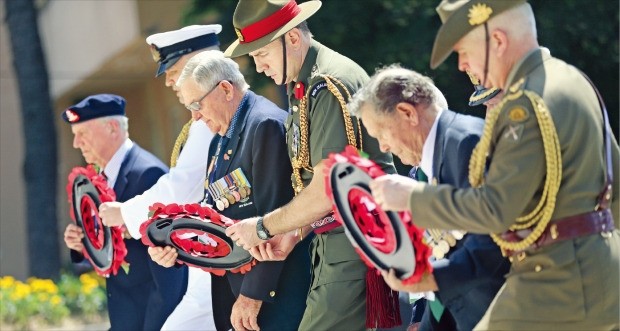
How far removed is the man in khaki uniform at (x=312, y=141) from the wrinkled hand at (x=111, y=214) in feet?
4.07

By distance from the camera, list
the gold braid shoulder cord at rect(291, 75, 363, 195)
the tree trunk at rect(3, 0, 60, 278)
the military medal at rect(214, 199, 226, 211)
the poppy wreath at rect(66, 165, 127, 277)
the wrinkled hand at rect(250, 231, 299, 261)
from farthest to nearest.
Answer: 1. the tree trunk at rect(3, 0, 60, 278)
2. the poppy wreath at rect(66, 165, 127, 277)
3. the military medal at rect(214, 199, 226, 211)
4. the wrinkled hand at rect(250, 231, 299, 261)
5. the gold braid shoulder cord at rect(291, 75, 363, 195)

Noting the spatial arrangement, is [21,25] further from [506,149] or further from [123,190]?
[506,149]

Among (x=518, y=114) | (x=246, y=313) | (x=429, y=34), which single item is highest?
(x=518, y=114)

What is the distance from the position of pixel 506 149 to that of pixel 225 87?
2.39 m

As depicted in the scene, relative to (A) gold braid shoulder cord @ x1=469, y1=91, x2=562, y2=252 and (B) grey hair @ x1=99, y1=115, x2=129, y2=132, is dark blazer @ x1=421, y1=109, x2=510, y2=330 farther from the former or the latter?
(B) grey hair @ x1=99, y1=115, x2=129, y2=132

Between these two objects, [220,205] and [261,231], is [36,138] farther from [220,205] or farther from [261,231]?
[261,231]

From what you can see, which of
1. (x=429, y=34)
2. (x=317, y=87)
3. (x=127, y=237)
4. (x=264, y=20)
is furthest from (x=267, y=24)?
(x=429, y=34)

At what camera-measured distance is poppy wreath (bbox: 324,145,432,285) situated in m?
4.08

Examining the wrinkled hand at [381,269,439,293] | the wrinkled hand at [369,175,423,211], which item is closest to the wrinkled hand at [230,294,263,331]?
the wrinkled hand at [381,269,439,293]

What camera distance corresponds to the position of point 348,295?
515 centimetres

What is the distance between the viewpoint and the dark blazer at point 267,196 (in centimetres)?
568

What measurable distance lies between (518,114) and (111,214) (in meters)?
3.30

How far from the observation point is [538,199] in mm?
3824

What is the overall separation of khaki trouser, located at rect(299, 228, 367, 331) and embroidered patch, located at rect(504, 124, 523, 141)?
1.54 m
